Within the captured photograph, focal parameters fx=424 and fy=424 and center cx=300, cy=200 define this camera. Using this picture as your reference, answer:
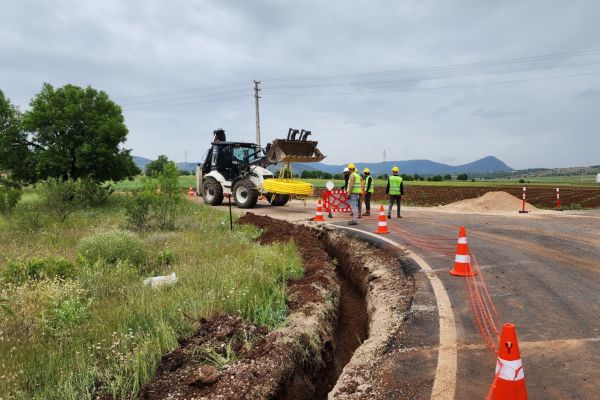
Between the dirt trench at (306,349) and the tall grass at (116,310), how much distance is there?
26 centimetres

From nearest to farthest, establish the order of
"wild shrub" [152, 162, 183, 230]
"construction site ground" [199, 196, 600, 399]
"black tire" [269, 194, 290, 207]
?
"construction site ground" [199, 196, 600, 399] < "wild shrub" [152, 162, 183, 230] < "black tire" [269, 194, 290, 207]

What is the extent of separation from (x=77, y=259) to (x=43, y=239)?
10.5 ft

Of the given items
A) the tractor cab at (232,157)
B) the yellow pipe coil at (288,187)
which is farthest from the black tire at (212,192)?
the yellow pipe coil at (288,187)

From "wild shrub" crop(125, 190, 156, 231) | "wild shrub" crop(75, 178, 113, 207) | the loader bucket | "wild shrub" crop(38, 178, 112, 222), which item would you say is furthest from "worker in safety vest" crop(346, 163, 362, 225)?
"wild shrub" crop(75, 178, 113, 207)

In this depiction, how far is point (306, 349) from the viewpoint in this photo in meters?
4.79

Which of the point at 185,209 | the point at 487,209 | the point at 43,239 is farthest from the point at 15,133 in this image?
the point at 487,209

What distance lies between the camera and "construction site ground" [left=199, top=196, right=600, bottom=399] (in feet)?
11.7

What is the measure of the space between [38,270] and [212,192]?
1281cm

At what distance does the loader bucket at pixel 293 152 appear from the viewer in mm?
16344

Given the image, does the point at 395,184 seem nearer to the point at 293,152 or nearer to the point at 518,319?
the point at 293,152

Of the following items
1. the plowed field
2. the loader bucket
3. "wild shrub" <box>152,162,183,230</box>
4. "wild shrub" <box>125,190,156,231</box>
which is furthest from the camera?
the plowed field

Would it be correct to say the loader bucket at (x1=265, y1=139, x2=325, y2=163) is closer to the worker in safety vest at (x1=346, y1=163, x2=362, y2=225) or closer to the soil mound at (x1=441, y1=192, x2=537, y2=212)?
the worker in safety vest at (x1=346, y1=163, x2=362, y2=225)

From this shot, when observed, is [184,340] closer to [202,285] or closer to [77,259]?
[202,285]

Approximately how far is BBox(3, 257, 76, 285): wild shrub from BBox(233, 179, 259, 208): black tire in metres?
10.8
